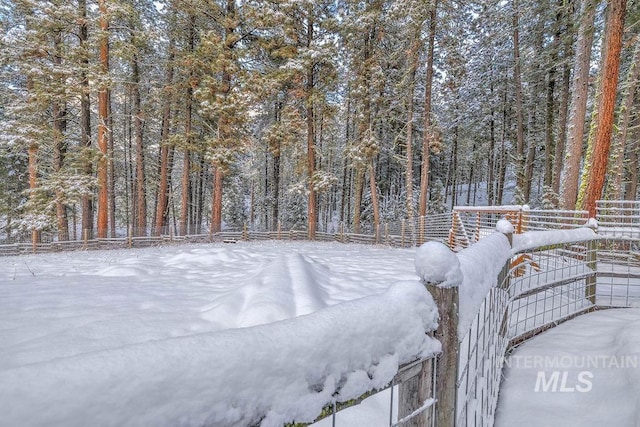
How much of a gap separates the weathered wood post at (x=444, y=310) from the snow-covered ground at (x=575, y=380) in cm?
198

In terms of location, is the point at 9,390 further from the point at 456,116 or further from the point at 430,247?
the point at 456,116

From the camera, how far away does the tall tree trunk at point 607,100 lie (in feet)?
25.6

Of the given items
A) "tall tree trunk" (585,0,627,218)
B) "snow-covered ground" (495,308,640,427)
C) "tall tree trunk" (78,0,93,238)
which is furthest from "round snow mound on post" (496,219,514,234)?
"tall tree trunk" (78,0,93,238)

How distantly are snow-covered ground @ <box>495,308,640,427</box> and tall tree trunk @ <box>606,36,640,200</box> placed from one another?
12156 mm

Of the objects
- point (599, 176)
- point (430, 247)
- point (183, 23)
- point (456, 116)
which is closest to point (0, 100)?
point (183, 23)

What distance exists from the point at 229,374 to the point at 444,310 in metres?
0.80

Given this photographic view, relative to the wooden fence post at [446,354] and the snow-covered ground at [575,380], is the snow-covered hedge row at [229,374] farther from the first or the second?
the snow-covered ground at [575,380]

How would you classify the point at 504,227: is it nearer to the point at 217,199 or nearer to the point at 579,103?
the point at 579,103

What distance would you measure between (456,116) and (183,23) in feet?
65.2

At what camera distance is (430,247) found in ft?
3.72

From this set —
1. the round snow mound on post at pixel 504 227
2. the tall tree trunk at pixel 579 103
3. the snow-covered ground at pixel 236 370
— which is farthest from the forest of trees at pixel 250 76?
the snow-covered ground at pixel 236 370

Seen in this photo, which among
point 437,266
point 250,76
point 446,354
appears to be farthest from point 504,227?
point 250,76

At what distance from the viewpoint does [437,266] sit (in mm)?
1099

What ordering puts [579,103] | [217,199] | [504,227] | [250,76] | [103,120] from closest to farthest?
[504,227], [579,103], [103,120], [250,76], [217,199]
